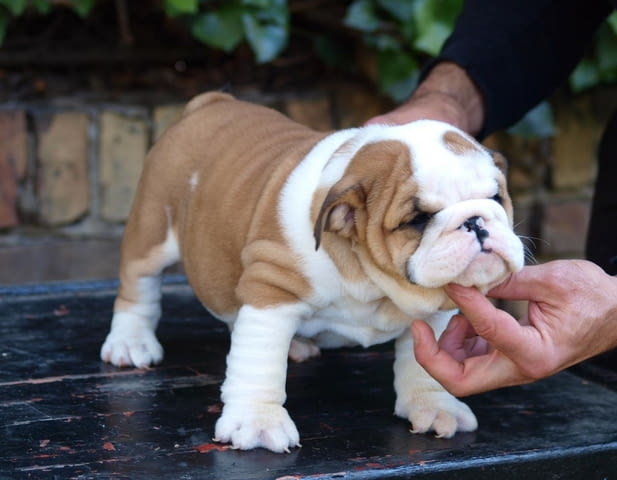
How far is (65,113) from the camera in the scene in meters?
3.37

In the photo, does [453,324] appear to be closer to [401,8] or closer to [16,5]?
[401,8]

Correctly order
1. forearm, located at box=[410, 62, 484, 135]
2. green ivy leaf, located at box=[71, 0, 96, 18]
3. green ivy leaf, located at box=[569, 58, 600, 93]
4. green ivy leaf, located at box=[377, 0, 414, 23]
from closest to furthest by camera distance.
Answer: forearm, located at box=[410, 62, 484, 135]
green ivy leaf, located at box=[71, 0, 96, 18]
green ivy leaf, located at box=[377, 0, 414, 23]
green ivy leaf, located at box=[569, 58, 600, 93]

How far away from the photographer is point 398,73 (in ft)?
11.4

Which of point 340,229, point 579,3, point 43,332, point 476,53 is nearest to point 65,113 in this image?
point 43,332

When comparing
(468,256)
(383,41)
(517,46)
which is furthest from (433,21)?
(468,256)

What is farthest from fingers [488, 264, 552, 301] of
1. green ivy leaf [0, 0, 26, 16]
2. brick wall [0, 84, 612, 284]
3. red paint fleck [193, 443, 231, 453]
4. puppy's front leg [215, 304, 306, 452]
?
green ivy leaf [0, 0, 26, 16]

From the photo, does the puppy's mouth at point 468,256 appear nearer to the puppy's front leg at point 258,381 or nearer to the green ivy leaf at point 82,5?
the puppy's front leg at point 258,381

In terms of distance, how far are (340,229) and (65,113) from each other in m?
1.81

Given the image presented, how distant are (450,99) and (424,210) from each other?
90 cm

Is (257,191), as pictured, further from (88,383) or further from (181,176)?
(88,383)

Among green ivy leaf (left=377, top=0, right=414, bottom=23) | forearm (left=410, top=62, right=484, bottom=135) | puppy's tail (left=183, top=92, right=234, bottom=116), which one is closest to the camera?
puppy's tail (left=183, top=92, right=234, bottom=116)

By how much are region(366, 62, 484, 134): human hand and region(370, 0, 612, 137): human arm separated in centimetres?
1

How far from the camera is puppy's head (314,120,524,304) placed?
1.66m

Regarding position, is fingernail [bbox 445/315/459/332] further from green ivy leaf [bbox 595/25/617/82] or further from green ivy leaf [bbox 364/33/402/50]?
green ivy leaf [bbox 595/25/617/82]
